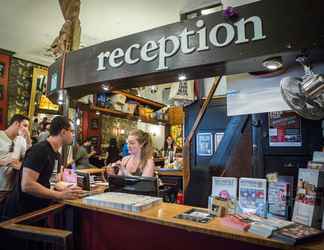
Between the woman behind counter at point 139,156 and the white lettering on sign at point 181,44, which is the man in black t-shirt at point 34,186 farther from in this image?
the woman behind counter at point 139,156

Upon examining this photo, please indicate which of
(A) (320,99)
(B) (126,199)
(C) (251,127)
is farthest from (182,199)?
(A) (320,99)

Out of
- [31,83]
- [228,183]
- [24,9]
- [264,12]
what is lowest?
[228,183]

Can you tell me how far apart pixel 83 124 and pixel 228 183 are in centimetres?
593

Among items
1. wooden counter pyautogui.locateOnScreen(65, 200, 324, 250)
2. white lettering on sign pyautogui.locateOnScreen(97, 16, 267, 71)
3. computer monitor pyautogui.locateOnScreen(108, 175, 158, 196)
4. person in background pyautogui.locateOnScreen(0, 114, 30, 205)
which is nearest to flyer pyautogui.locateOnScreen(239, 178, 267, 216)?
wooden counter pyautogui.locateOnScreen(65, 200, 324, 250)

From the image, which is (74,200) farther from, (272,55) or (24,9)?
(24,9)

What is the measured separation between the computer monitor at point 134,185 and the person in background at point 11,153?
135cm

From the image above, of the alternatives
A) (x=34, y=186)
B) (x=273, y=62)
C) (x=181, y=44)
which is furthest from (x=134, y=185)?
(x=273, y=62)

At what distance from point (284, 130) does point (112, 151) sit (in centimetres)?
585

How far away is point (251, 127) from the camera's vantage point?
3.01m

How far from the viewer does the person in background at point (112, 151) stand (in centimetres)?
777

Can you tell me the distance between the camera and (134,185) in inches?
93.1

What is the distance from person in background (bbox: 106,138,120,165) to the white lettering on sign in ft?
18.0

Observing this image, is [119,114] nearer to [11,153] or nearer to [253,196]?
[11,153]

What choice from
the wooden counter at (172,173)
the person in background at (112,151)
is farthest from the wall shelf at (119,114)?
the wooden counter at (172,173)
